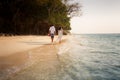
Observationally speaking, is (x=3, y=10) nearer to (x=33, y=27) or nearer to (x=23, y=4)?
(x=23, y=4)

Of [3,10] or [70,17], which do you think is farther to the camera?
[70,17]

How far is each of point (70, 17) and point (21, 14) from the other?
1778cm

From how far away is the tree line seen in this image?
42047mm

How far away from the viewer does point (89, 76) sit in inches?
324

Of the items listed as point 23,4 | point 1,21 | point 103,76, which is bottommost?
point 103,76

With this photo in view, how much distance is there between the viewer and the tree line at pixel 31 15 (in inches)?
1655

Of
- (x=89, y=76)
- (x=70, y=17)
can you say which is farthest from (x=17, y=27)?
(x=89, y=76)

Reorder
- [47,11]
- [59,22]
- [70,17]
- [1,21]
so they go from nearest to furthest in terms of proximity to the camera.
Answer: [1,21] → [47,11] → [59,22] → [70,17]

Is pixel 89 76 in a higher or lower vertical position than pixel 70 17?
lower

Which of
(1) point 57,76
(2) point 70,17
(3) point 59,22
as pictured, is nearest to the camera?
(1) point 57,76

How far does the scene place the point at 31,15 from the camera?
152 feet

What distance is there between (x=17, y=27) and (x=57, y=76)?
128 feet

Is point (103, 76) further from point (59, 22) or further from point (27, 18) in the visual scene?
point (59, 22)

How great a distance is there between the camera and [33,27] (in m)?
50.8
